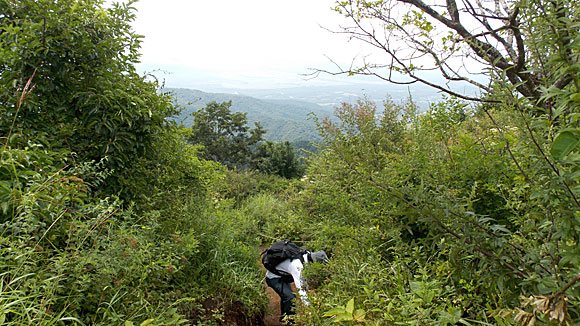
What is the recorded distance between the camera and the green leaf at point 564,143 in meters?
0.71

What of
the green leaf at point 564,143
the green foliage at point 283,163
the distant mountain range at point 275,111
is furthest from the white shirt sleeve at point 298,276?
the distant mountain range at point 275,111

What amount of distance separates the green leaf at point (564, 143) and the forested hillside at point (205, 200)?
0.68 feet

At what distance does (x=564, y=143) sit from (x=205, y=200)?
3.94 m

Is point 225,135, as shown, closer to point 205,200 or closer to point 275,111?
point 205,200

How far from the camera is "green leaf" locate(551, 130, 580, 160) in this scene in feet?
2.33

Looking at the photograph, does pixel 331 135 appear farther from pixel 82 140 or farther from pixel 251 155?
pixel 251 155

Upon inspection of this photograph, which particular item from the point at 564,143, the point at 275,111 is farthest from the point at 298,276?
the point at 275,111

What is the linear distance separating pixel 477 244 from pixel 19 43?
11.5 ft

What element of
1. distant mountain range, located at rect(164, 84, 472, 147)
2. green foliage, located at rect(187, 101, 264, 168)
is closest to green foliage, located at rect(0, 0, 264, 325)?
green foliage, located at rect(187, 101, 264, 168)

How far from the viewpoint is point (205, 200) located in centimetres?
423

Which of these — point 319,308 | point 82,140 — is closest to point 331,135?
point 319,308

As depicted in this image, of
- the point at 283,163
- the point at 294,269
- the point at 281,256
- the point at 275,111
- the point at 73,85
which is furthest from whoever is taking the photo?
the point at 275,111

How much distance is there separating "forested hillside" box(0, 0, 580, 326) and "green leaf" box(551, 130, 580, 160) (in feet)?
0.68

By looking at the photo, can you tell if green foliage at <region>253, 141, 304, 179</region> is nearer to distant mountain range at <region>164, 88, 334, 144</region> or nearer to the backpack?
the backpack
